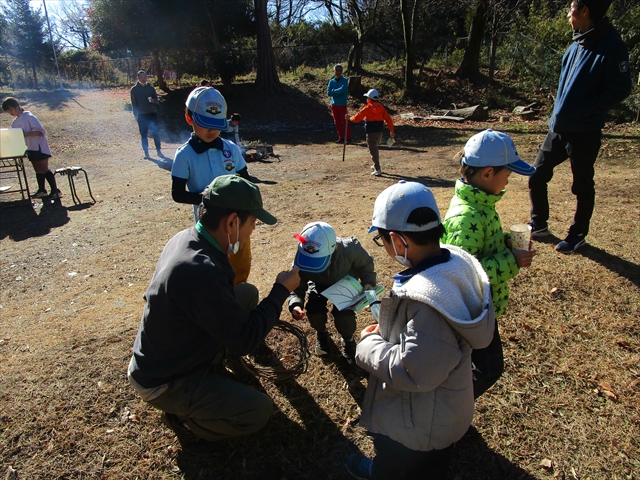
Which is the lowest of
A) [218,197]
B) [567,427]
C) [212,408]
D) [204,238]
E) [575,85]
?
[567,427]

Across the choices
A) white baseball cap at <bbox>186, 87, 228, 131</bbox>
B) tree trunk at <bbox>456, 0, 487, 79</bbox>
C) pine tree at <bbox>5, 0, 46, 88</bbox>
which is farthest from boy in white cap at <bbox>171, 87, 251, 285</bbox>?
pine tree at <bbox>5, 0, 46, 88</bbox>

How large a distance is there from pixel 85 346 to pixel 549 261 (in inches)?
178

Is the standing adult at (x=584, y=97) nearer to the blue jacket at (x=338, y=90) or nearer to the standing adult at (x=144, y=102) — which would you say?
the blue jacket at (x=338, y=90)

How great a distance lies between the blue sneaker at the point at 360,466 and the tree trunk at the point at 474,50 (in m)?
22.0

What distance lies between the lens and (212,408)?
2.53m

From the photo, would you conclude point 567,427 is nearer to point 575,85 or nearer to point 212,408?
point 212,408

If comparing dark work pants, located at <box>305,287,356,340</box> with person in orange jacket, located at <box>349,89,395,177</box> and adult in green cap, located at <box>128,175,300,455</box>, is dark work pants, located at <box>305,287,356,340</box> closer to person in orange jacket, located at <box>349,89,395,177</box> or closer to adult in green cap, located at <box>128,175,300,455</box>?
adult in green cap, located at <box>128,175,300,455</box>

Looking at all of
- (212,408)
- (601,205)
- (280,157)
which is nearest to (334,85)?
(280,157)

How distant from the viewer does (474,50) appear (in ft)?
70.3

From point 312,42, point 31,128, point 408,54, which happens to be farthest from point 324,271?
point 312,42

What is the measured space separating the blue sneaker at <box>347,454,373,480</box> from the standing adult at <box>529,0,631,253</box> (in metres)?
3.54

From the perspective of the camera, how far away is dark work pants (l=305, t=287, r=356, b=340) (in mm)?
3394

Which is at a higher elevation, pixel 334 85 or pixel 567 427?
pixel 334 85

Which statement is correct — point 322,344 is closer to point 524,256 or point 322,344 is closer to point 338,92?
point 524,256
